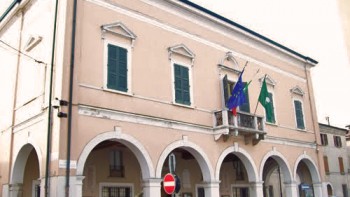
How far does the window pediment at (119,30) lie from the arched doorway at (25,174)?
15.2ft

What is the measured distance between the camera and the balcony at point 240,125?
52.7 feet

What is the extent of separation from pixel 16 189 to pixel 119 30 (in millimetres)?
6511

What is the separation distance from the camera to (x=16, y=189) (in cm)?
1402

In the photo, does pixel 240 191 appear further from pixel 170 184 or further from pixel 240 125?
pixel 170 184

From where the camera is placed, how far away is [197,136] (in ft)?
51.1

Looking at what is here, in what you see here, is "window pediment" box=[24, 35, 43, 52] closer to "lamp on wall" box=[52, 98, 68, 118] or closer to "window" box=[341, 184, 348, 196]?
"lamp on wall" box=[52, 98, 68, 118]

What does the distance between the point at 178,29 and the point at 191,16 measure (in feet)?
3.72

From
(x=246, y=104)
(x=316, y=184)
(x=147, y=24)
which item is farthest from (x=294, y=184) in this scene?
(x=147, y=24)

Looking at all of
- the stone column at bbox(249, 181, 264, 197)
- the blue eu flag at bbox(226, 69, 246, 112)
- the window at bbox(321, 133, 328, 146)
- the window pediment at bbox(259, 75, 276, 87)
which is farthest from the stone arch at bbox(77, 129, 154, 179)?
the window at bbox(321, 133, 328, 146)

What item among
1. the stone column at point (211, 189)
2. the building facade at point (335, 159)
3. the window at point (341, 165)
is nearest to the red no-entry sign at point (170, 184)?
the stone column at point (211, 189)

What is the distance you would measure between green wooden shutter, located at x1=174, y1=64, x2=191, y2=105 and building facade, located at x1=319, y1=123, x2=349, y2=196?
62.7 feet

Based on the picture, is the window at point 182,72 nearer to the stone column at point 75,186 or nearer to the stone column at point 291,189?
the stone column at point 75,186

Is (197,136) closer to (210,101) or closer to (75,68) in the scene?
(210,101)

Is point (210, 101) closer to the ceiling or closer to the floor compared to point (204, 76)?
closer to the floor
